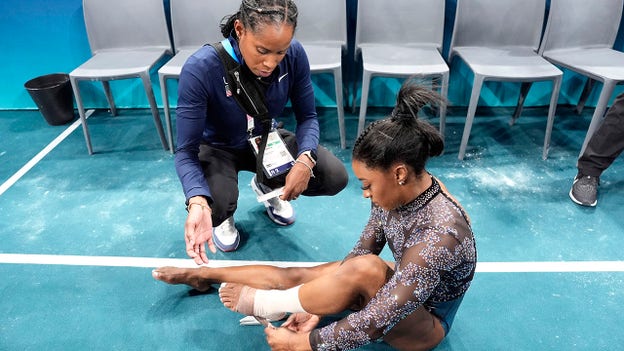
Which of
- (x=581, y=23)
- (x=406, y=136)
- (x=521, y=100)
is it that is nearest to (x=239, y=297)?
(x=406, y=136)

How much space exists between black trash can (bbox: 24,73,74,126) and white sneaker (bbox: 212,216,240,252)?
75.3 inches

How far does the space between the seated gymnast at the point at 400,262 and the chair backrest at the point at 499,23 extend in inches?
76.3

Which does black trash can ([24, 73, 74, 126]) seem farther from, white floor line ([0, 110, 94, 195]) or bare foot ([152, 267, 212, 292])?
bare foot ([152, 267, 212, 292])

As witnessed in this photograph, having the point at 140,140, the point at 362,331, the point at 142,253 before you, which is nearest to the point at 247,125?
the point at 142,253

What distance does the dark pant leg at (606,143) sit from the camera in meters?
2.14

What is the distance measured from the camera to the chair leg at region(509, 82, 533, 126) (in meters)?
2.96

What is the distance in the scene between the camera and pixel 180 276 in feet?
5.56

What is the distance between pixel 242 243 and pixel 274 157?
52 centimetres

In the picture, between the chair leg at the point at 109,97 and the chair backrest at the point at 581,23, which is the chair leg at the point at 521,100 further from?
the chair leg at the point at 109,97

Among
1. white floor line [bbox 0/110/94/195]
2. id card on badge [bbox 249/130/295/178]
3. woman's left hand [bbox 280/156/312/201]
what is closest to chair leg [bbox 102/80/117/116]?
white floor line [bbox 0/110/94/195]

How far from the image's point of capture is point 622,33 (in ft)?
9.75

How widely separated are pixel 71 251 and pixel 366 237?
1430mm

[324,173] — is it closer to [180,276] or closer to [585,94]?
[180,276]

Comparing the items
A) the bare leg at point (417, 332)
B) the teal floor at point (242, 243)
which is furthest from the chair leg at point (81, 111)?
the bare leg at point (417, 332)
